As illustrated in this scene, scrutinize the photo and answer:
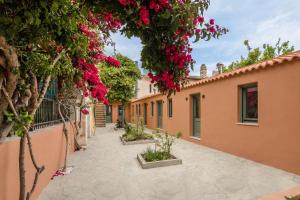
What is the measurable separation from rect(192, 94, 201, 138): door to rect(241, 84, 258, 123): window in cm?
319

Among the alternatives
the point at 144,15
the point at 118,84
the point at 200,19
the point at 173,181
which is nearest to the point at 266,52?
the point at 118,84

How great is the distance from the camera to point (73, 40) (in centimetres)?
242

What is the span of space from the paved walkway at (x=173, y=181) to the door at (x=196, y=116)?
12.2 ft

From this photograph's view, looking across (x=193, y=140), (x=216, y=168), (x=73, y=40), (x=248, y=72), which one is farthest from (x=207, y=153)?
(x=73, y=40)

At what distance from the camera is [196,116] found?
10453 millimetres

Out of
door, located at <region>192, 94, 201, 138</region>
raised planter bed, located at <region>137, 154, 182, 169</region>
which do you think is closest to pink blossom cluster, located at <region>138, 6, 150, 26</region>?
raised planter bed, located at <region>137, 154, 182, 169</region>

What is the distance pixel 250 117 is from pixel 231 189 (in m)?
3.34

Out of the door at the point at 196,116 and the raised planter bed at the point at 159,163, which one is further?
the door at the point at 196,116

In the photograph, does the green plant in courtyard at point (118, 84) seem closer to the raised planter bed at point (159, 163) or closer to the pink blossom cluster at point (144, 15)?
the raised planter bed at point (159, 163)

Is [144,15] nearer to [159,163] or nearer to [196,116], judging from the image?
[159,163]

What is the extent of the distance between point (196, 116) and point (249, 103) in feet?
12.5

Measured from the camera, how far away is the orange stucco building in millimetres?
5148

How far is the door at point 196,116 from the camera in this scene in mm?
10253

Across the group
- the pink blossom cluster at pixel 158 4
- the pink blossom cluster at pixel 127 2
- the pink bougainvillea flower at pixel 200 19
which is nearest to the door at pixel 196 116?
the pink bougainvillea flower at pixel 200 19
